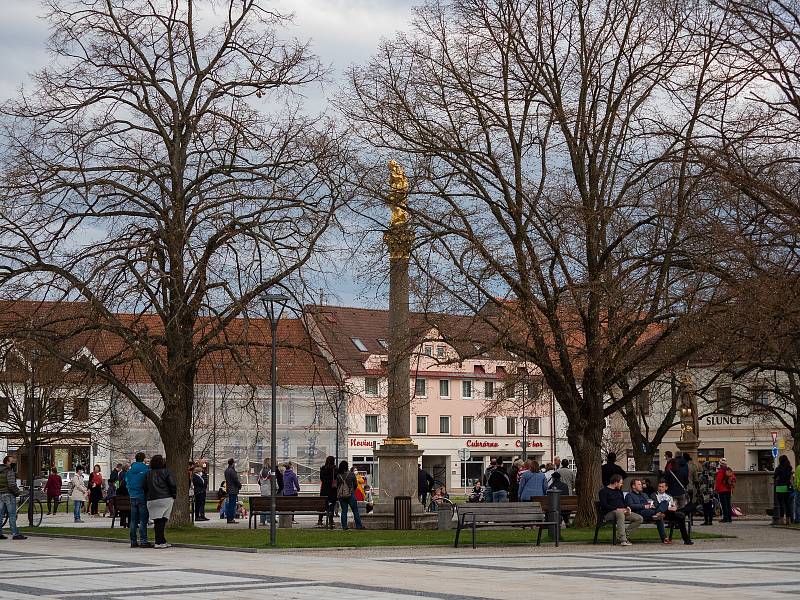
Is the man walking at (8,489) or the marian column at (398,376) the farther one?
the marian column at (398,376)

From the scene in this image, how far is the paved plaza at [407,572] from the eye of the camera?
46.6 feet

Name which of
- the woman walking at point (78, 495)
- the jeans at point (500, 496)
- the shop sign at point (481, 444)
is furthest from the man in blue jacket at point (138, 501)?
the shop sign at point (481, 444)

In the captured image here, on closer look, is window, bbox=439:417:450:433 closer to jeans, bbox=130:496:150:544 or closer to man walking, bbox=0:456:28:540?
man walking, bbox=0:456:28:540

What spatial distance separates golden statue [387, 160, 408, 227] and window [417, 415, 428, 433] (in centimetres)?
6116

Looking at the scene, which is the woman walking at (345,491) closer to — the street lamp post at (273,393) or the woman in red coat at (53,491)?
the street lamp post at (273,393)

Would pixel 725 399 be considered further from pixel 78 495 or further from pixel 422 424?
pixel 422 424

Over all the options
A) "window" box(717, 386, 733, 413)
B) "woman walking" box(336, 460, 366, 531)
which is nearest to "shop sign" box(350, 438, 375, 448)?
"window" box(717, 386, 733, 413)

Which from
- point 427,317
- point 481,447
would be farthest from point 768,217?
point 481,447

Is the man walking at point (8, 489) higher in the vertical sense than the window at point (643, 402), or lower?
lower

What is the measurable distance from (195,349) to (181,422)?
1976mm

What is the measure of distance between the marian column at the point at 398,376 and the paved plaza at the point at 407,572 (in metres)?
7.34

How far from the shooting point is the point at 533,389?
102 ft

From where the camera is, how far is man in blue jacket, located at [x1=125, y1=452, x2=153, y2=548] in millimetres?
24344

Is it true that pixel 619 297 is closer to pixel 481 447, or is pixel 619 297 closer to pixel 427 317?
pixel 427 317
